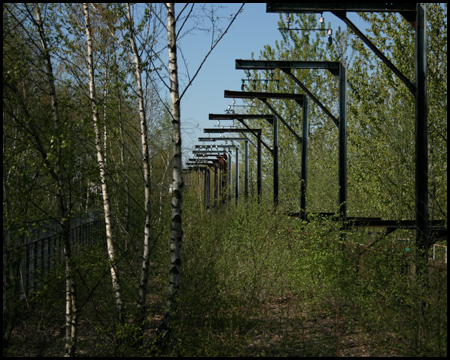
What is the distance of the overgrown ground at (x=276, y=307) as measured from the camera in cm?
593

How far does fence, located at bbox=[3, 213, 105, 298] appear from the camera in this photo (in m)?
5.83

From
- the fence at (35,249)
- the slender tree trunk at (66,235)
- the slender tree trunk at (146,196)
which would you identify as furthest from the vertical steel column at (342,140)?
the slender tree trunk at (66,235)

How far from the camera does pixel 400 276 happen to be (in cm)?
619

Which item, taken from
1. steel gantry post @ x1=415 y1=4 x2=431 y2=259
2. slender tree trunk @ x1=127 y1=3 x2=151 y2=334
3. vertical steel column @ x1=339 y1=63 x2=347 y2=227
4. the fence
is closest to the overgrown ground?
slender tree trunk @ x1=127 y1=3 x2=151 y2=334

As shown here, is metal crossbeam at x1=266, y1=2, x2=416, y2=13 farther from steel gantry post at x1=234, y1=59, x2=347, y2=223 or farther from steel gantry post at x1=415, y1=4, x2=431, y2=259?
steel gantry post at x1=234, y1=59, x2=347, y2=223

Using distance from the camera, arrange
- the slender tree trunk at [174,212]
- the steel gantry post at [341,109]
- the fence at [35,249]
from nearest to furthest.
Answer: the fence at [35,249] → the slender tree trunk at [174,212] → the steel gantry post at [341,109]

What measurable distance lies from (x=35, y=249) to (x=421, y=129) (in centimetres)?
604

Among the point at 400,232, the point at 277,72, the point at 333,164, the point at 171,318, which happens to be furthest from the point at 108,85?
the point at 277,72

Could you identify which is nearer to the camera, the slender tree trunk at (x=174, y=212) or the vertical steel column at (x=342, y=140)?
the slender tree trunk at (x=174, y=212)

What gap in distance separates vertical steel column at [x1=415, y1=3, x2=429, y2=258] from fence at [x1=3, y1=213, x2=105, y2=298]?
436 centimetres

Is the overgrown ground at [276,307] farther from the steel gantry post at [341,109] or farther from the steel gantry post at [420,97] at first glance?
the steel gantry post at [341,109]

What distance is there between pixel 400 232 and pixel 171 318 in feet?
13.8

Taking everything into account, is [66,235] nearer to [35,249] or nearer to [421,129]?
[35,249]

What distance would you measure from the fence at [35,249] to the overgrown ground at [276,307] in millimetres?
454
